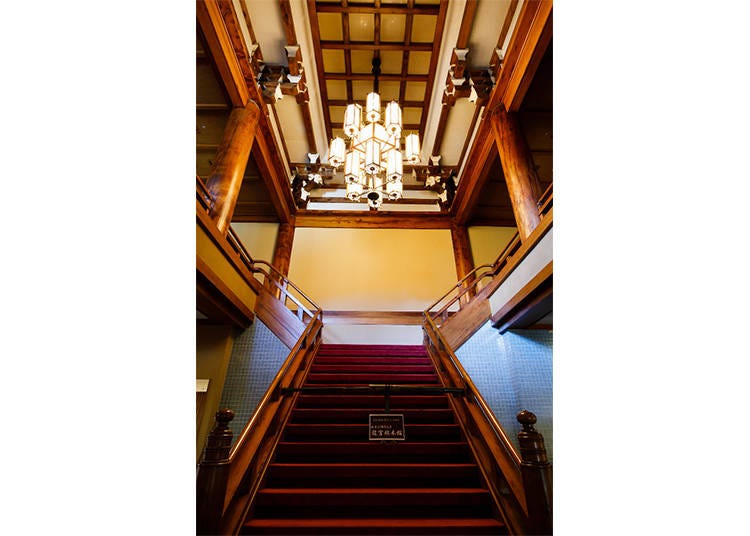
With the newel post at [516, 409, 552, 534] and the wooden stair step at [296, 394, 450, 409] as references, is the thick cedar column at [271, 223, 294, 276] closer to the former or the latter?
the wooden stair step at [296, 394, 450, 409]

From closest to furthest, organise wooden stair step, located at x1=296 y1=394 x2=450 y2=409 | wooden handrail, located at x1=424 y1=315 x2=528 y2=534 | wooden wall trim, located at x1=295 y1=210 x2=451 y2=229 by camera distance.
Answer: wooden handrail, located at x1=424 y1=315 x2=528 y2=534 < wooden stair step, located at x1=296 y1=394 x2=450 y2=409 < wooden wall trim, located at x1=295 y1=210 x2=451 y2=229

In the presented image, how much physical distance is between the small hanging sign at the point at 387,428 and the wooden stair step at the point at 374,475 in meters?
0.57

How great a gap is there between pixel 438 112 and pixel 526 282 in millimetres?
4446

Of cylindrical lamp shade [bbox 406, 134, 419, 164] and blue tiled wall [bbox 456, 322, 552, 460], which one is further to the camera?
cylindrical lamp shade [bbox 406, 134, 419, 164]

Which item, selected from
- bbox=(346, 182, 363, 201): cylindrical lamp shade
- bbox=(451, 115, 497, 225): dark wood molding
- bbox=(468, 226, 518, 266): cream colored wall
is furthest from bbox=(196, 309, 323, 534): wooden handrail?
bbox=(468, 226, 518, 266): cream colored wall

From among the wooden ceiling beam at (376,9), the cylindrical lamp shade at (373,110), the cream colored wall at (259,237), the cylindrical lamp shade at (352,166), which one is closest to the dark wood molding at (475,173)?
the wooden ceiling beam at (376,9)

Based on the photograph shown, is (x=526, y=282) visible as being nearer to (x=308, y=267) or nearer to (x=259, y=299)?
(x=259, y=299)

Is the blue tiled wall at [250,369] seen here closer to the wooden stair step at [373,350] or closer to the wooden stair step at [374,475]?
the wooden stair step at [373,350]

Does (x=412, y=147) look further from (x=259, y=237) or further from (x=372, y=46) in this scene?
(x=259, y=237)

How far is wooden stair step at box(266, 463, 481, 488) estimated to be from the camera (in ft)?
9.16

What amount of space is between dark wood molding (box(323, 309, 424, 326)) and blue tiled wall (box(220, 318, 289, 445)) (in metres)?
2.23

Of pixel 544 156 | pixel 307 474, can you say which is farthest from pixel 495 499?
pixel 544 156

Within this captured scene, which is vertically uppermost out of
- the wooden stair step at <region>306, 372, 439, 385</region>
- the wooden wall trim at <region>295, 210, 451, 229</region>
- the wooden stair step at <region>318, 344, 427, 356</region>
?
the wooden wall trim at <region>295, 210, 451, 229</region>
